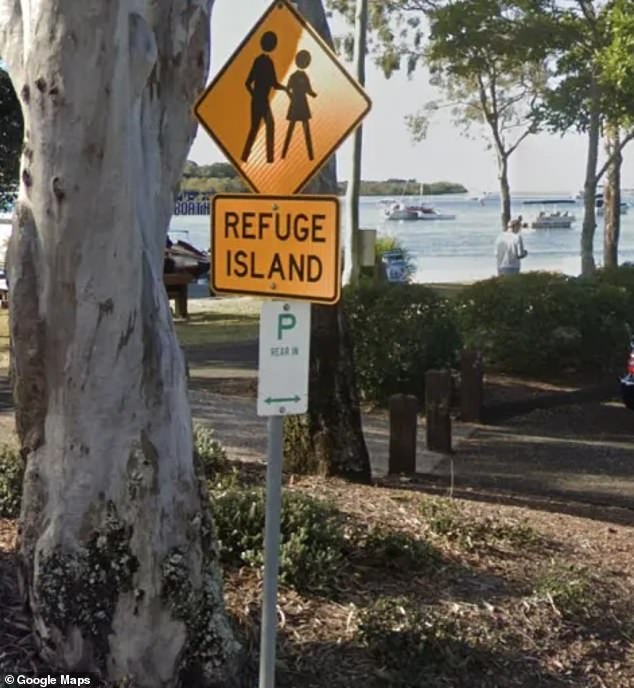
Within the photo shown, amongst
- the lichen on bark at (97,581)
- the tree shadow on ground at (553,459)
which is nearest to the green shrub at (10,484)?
the lichen on bark at (97,581)

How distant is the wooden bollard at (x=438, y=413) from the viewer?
35.8ft

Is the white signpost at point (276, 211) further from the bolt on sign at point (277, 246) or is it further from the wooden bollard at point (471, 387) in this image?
the wooden bollard at point (471, 387)

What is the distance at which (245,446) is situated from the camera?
10.4 m

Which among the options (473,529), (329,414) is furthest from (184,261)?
(473,529)

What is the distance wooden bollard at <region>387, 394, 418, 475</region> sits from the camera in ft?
30.9

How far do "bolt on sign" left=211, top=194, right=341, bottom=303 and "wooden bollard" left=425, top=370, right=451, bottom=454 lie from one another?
7.04m

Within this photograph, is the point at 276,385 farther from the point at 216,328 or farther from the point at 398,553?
the point at 216,328

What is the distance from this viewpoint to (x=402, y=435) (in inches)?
371

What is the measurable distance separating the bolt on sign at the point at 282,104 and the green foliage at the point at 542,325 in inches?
445

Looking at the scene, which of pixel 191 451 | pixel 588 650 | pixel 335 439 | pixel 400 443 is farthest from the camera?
pixel 400 443

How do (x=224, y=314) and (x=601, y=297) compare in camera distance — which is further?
(x=224, y=314)

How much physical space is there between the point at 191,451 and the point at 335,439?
4.00 metres

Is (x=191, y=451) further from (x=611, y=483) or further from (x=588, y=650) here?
(x=611, y=483)

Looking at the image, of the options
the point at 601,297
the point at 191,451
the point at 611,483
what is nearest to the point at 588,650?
the point at 191,451
